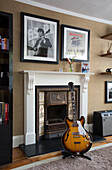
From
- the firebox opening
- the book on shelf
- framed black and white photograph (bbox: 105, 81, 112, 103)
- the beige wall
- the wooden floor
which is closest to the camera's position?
the wooden floor

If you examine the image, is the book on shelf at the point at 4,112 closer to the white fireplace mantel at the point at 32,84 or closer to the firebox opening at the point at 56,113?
the white fireplace mantel at the point at 32,84

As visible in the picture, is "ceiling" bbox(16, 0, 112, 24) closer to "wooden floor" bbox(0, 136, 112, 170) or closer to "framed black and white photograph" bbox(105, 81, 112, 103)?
"framed black and white photograph" bbox(105, 81, 112, 103)

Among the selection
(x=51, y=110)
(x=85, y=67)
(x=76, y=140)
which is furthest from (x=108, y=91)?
(x=76, y=140)

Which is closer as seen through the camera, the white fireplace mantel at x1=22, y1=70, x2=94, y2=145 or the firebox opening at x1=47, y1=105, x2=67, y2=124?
the white fireplace mantel at x1=22, y1=70, x2=94, y2=145

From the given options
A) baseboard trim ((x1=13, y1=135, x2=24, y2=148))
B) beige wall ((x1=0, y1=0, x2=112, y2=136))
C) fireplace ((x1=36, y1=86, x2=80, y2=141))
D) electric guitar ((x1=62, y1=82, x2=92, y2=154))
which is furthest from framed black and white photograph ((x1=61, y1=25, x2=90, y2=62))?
baseboard trim ((x1=13, y1=135, x2=24, y2=148))

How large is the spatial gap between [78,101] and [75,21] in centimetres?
174

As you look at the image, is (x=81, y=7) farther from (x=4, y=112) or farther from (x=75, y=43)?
(x=4, y=112)

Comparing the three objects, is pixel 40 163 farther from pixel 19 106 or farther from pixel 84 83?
pixel 84 83

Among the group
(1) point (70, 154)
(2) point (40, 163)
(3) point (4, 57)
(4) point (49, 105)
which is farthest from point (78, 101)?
(3) point (4, 57)

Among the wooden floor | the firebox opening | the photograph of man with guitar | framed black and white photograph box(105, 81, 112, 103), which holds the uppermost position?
the photograph of man with guitar

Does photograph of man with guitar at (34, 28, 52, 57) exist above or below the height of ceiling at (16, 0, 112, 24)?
below

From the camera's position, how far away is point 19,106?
281 cm

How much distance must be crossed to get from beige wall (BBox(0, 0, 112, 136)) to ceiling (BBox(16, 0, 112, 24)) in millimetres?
90

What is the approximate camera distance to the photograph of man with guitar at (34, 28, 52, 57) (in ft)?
9.58
